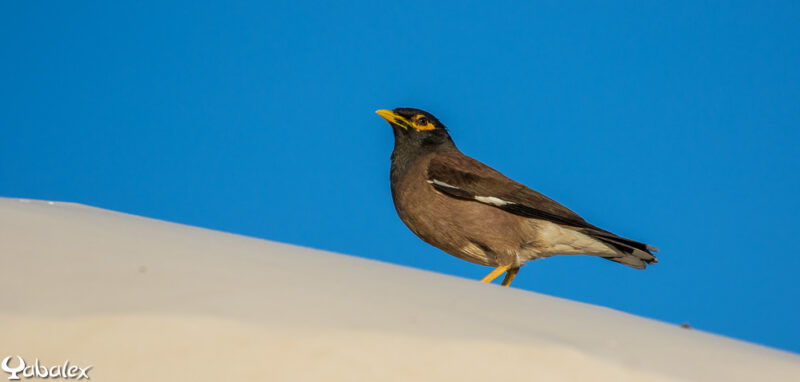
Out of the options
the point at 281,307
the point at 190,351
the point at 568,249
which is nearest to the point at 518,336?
the point at 281,307

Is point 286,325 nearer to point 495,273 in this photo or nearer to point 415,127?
point 495,273

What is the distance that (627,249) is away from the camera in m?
5.36

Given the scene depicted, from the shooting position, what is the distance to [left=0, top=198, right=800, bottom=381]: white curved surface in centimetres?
229

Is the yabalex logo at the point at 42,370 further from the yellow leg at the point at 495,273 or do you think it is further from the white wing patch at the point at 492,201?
the white wing patch at the point at 492,201

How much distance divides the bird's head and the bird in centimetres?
37

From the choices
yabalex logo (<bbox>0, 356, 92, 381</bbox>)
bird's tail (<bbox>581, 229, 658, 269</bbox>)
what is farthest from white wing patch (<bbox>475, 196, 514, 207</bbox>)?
yabalex logo (<bbox>0, 356, 92, 381</bbox>)

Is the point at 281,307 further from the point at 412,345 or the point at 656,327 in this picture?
the point at 656,327

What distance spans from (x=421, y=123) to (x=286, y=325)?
12.4 ft

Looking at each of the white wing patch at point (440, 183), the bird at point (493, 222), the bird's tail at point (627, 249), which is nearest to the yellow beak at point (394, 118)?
the bird at point (493, 222)

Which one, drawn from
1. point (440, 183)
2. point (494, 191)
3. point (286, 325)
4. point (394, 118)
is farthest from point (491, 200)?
point (286, 325)

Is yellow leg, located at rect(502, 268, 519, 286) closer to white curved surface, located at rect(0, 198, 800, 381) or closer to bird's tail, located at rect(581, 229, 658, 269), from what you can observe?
bird's tail, located at rect(581, 229, 658, 269)

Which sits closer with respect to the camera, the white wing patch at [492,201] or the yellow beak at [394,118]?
the white wing patch at [492,201]

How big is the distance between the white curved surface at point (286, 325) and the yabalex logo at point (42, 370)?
3cm

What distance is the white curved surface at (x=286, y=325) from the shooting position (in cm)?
229
